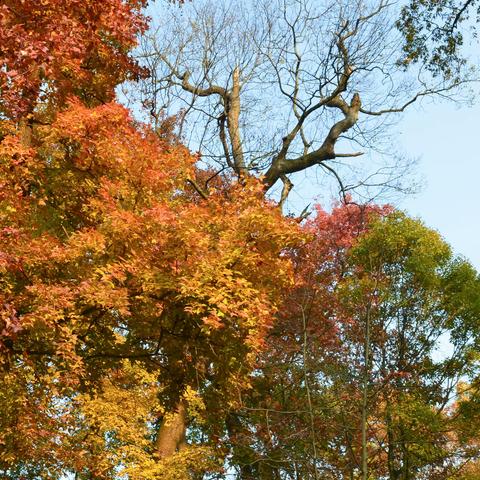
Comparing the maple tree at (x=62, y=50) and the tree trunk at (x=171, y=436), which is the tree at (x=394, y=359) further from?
the maple tree at (x=62, y=50)

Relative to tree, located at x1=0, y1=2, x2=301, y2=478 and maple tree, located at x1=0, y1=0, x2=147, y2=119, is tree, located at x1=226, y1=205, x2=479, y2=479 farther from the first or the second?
maple tree, located at x1=0, y1=0, x2=147, y2=119

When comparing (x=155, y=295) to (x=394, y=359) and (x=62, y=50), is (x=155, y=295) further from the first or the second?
(x=394, y=359)

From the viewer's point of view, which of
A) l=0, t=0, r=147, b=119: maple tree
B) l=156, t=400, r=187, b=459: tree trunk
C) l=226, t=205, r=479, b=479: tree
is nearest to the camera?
l=0, t=0, r=147, b=119: maple tree

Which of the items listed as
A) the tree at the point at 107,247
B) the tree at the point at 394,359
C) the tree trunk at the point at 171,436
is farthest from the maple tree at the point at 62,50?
the tree trunk at the point at 171,436

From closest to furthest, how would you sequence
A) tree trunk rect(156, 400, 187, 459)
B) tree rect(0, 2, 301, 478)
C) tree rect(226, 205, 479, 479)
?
tree rect(0, 2, 301, 478) < tree rect(226, 205, 479, 479) < tree trunk rect(156, 400, 187, 459)

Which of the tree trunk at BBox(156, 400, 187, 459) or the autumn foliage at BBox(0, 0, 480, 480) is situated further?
the tree trunk at BBox(156, 400, 187, 459)

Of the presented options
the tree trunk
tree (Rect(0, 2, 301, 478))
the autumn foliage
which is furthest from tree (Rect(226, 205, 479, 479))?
tree (Rect(0, 2, 301, 478))

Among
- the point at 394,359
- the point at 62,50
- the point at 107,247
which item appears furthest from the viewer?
the point at 394,359

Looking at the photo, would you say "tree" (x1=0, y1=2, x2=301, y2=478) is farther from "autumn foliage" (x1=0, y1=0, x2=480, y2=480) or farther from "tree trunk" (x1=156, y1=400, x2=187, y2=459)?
"tree trunk" (x1=156, y1=400, x2=187, y2=459)

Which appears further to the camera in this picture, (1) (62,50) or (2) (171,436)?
(2) (171,436)

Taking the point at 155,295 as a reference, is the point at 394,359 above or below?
above

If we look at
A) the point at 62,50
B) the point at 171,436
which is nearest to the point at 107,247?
the point at 62,50

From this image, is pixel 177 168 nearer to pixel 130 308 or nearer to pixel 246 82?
pixel 130 308

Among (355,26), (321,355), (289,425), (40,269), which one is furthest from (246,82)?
(40,269)
